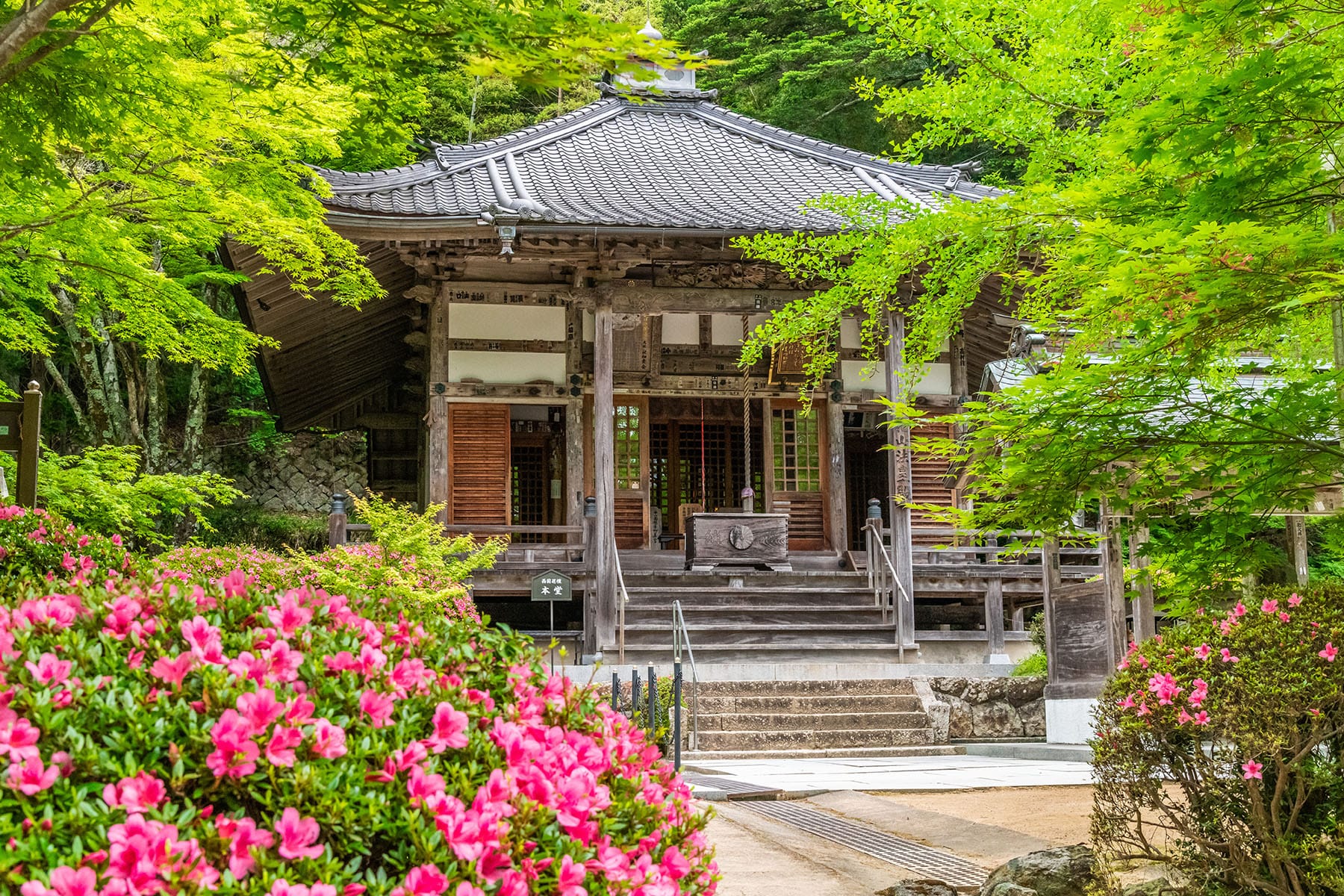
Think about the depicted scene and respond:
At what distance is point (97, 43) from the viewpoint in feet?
17.9

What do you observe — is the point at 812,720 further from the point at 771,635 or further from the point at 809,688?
the point at 771,635

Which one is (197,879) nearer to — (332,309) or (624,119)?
(332,309)

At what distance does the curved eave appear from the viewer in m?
13.1

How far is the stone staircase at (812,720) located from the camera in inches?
475

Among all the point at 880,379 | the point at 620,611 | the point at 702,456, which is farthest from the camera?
the point at 702,456

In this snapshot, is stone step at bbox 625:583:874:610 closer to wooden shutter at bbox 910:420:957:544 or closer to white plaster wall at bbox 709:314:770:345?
wooden shutter at bbox 910:420:957:544

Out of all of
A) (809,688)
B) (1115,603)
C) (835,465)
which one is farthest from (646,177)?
(1115,603)

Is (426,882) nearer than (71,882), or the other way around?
(71,882)

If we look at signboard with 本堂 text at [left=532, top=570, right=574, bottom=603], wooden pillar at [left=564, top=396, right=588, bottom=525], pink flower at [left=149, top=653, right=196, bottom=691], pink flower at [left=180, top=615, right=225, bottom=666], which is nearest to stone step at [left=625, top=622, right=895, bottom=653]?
signboard with 本堂 text at [left=532, top=570, right=574, bottom=603]

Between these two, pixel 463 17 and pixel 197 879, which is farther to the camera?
pixel 463 17

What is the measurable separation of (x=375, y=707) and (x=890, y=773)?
8.77 meters

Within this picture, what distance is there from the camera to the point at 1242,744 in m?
4.58

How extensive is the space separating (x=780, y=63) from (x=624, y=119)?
8956 mm

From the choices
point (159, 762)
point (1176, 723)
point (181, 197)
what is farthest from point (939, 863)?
point (181, 197)
